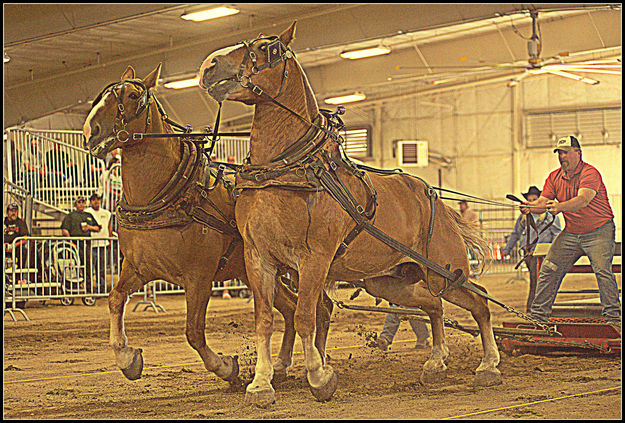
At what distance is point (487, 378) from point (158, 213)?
9.25 ft

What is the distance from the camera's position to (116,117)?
214 inches

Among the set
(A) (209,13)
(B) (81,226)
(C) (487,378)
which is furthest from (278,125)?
(B) (81,226)

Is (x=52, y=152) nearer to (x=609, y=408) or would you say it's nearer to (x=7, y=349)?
(x=7, y=349)

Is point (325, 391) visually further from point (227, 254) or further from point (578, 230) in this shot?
point (578, 230)

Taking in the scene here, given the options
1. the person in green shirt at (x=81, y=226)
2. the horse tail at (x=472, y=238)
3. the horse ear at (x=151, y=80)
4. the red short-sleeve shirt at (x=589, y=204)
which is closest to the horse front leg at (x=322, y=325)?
the horse tail at (x=472, y=238)

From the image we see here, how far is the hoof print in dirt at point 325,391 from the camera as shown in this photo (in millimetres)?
5242

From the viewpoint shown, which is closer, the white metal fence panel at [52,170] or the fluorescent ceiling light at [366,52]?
the white metal fence panel at [52,170]

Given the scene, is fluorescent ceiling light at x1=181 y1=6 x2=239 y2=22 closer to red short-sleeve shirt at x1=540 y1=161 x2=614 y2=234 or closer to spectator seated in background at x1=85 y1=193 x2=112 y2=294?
spectator seated in background at x1=85 y1=193 x2=112 y2=294

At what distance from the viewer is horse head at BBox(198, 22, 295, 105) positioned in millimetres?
5109

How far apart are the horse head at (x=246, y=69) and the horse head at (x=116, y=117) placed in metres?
0.61

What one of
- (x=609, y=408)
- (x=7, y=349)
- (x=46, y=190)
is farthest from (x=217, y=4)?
(x=609, y=408)

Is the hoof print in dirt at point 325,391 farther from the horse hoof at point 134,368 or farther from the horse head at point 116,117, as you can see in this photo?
the horse head at point 116,117

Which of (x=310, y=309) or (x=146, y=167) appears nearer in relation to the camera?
(x=310, y=309)

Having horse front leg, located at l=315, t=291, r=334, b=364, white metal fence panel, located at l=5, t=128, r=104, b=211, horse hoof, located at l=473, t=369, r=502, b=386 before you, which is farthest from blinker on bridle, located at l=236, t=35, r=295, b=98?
white metal fence panel, located at l=5, t=128, r=104, b=211
